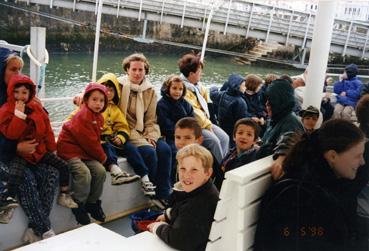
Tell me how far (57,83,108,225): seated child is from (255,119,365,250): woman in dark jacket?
3.92 feet

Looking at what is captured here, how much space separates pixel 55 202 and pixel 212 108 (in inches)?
73.4

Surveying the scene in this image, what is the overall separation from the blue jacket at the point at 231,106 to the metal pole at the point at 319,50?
65cm

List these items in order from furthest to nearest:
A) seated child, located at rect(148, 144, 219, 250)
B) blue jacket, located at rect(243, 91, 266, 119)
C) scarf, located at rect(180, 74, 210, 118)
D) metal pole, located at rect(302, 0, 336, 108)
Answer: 1. blue jacket, located at rect(243, 91, 266, 119)
2. scarf, located at rect(180, 74, 210, 118)
3. metal pole, located at rect(302, 0, 336, 108)
4. seated child, located at rect(148, 144, 219, 250)

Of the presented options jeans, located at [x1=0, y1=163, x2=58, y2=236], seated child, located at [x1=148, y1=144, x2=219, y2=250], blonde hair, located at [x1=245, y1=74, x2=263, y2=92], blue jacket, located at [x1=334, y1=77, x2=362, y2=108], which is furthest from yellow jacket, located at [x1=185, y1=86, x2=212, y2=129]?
blue jacket, located at [x1=334, y1=77, x2=362, y2=108]

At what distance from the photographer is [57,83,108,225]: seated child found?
2334 millimetres

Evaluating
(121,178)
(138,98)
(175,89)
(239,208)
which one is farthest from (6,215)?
(175,89)

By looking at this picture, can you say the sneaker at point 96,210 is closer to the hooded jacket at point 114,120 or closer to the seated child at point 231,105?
the hooded jacket at point 114,120

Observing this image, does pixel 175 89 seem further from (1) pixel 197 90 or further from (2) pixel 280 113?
(2) pixel 280 113

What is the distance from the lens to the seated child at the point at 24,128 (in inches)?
81.3

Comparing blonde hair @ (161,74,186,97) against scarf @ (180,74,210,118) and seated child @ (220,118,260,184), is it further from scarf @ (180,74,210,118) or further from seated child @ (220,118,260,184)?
seated child @ (220,118,260,184)

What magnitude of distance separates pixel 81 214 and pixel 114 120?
65 cm

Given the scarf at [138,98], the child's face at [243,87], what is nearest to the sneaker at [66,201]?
the scarf at [138,98]

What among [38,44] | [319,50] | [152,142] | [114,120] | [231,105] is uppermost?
[319,50]

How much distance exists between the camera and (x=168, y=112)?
9.65 feet
